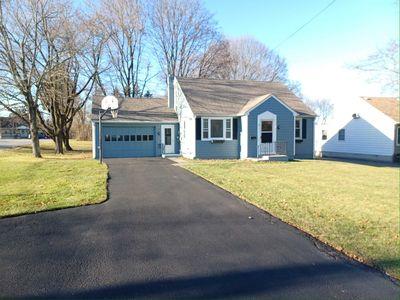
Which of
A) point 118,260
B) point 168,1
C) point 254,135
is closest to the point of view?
point 118,260

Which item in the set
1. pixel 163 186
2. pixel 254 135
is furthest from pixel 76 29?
pixel 163 186

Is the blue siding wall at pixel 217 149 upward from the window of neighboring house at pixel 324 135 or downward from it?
downward

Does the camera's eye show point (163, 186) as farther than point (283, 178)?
No

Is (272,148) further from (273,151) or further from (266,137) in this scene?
(266,137)

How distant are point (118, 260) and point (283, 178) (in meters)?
8.71

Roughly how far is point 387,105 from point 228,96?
494 inches

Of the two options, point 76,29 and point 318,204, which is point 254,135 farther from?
point 76,29

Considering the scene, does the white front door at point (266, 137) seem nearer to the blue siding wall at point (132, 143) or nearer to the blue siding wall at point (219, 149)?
the blue siding wall at point (219, 149)

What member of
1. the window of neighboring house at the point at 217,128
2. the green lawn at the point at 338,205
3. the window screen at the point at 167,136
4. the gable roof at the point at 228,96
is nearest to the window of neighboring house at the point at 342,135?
the gable roof at the point at 228,96

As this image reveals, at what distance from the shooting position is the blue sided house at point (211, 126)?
63.9 ft

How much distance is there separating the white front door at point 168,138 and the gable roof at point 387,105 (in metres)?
14.9

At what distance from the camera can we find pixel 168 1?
125 feet

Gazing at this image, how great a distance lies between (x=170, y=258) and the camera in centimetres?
441

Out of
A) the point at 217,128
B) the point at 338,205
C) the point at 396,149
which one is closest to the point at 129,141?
the point at 217,128
